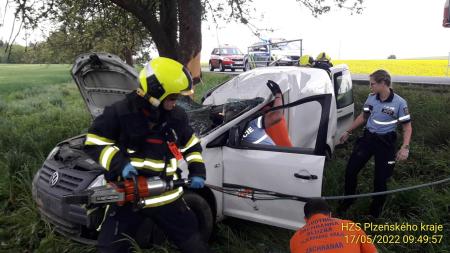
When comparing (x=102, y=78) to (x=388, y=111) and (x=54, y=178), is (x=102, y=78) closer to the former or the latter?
(x=54, y=178)

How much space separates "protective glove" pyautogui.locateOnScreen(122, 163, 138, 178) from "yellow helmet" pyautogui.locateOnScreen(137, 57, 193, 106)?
1.38 feet

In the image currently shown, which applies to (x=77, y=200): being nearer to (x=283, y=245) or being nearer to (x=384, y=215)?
(x=283, y=245)

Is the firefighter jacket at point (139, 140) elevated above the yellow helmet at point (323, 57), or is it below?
below

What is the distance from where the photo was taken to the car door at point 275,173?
133 inches

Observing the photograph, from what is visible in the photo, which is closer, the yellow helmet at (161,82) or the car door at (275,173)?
the yellow helmet at (161,82)

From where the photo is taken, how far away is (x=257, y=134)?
159 inches

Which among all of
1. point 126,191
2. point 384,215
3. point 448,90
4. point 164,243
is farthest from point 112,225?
point 448,90

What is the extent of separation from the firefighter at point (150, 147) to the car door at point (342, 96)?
388 cm

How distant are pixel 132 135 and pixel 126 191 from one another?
0.35 metres

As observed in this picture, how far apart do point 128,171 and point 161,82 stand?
23.2 inches

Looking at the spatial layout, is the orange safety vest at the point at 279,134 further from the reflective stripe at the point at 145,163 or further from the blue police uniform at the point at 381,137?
the reflective stripe at the point at 145,163

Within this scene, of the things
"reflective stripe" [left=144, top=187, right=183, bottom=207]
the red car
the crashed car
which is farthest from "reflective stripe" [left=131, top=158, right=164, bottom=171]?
the red car

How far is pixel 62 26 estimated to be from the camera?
882cm

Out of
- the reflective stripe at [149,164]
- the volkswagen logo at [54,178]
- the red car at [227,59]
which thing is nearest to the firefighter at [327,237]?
the reflective stripe at [149,164]
